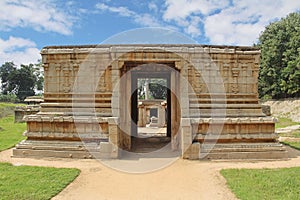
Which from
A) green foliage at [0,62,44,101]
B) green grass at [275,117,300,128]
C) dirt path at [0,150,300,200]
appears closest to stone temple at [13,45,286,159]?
dirt path at [0,150,300,200]

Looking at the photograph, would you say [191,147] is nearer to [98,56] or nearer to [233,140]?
[233,140]

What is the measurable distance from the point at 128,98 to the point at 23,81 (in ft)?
158

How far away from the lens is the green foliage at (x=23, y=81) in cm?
5081

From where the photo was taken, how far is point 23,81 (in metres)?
51.0

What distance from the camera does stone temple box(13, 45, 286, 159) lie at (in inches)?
351

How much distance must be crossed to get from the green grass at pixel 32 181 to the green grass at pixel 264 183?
411cm

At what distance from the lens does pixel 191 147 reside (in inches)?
342

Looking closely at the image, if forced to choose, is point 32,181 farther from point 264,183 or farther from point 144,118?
point 144,118

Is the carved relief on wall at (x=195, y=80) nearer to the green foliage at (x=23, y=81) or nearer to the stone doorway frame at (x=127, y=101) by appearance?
the stone doorway frame at (x=127, y=101)

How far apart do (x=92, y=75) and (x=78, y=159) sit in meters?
3.19

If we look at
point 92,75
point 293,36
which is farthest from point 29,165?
point 293,36

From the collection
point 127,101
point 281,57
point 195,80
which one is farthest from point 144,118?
point 281,57

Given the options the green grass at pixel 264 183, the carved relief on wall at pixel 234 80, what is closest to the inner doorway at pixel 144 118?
the carved relief on wall at pixel 234 80

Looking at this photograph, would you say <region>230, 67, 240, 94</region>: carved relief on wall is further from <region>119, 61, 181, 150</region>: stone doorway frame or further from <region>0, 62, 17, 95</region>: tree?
<region>0, 62, 17, 95</region>: tree
